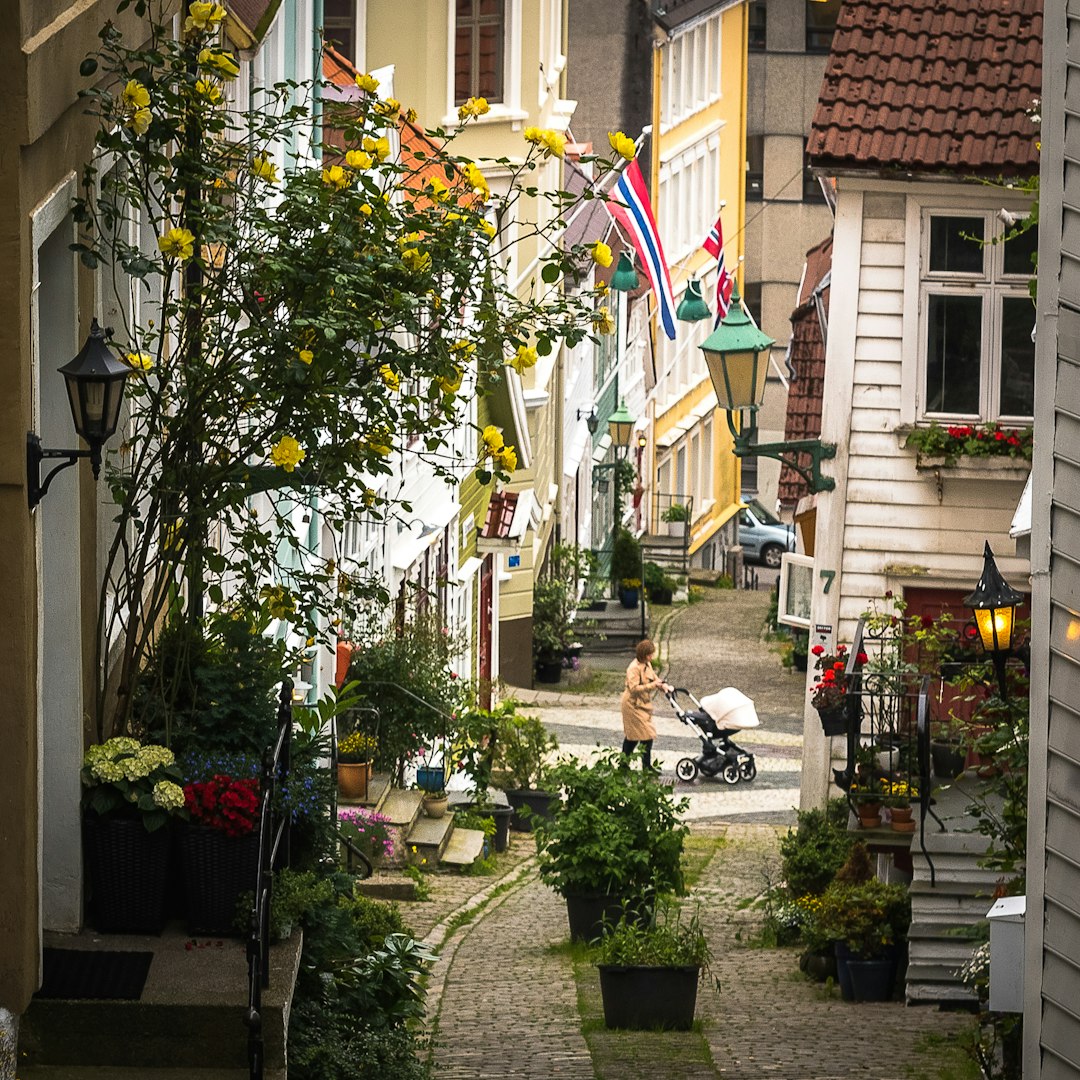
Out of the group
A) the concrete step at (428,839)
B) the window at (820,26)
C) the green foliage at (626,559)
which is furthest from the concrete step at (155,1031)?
the window at (820,26)

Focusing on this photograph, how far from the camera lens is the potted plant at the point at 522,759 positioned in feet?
64.6

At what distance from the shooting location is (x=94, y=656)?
777 cm

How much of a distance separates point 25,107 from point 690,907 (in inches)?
430

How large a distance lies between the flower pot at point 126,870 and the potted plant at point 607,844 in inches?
239

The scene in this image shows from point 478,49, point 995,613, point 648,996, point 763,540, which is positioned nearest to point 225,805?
point 648,996

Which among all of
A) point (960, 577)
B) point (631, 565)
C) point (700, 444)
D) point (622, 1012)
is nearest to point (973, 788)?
point (960, 577)

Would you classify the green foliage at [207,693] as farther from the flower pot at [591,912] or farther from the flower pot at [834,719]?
the flower pot at [834,719]

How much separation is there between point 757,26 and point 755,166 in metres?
3.66

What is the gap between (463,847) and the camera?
57.3ft

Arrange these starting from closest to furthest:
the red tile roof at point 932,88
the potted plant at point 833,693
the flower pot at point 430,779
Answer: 1. the potted plant at point 833,693
2. the red tile roof at point 932,88
3. the flower pot at point 430,779

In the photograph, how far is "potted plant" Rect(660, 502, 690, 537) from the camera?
4088cm

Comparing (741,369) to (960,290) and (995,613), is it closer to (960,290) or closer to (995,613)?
(960,290)

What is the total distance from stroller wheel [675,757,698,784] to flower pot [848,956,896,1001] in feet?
34.4

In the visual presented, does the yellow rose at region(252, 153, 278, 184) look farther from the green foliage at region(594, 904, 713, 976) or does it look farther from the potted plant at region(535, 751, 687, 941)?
the potted plant at region(535, 751, 687, 941)
